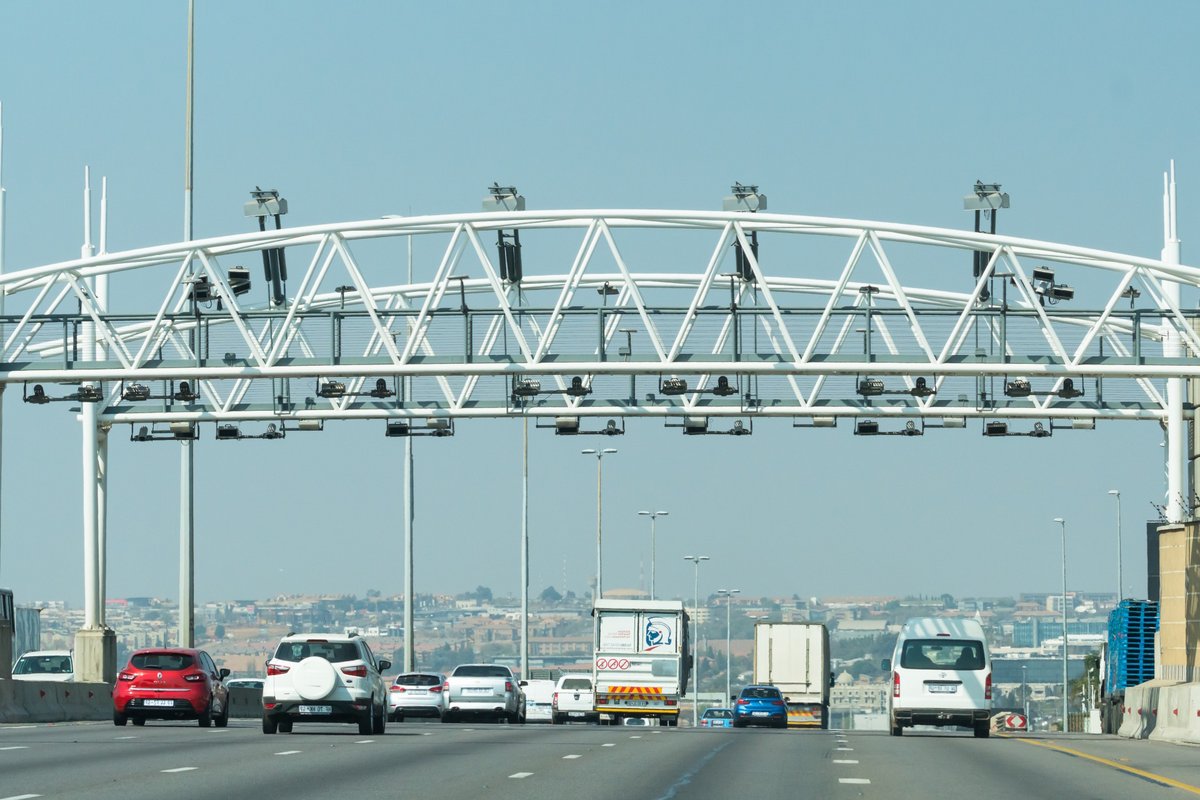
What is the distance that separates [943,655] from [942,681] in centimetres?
51

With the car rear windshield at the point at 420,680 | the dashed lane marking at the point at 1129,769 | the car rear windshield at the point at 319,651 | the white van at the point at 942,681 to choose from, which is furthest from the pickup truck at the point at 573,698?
the car rear windshield at the point at 319,651

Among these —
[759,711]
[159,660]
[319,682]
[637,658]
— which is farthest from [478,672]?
[319,682]

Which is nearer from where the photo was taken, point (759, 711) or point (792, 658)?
point (759, 711)

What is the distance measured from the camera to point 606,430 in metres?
47.0

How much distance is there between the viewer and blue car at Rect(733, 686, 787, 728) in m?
53.0

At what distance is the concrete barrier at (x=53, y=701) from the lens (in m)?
38.6

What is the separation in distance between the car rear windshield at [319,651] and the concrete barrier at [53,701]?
8.47m

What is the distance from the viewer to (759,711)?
5319 cm

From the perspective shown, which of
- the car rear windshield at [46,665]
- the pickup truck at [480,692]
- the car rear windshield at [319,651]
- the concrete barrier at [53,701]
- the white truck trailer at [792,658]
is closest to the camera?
the car rear windshield at [319,651]

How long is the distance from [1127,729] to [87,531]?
84.4ft

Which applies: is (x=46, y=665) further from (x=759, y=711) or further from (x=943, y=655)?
(x=943, y=655)

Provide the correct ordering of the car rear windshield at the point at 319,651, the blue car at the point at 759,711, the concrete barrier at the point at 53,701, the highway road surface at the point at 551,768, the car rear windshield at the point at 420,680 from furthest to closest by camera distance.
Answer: the blue car at the point at 759,711 → the car rear windshield at the point at 420,680 → the concrete barrier at the point at 53,701 → the car rear windshield at the point at 319,651 → the highway road surface at the point at 551,768

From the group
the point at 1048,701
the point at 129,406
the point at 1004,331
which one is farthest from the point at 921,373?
the point at 1048,701

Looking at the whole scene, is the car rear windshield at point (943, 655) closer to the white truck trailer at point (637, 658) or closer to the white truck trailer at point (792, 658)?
the white truck trailer at point (637, 658)
